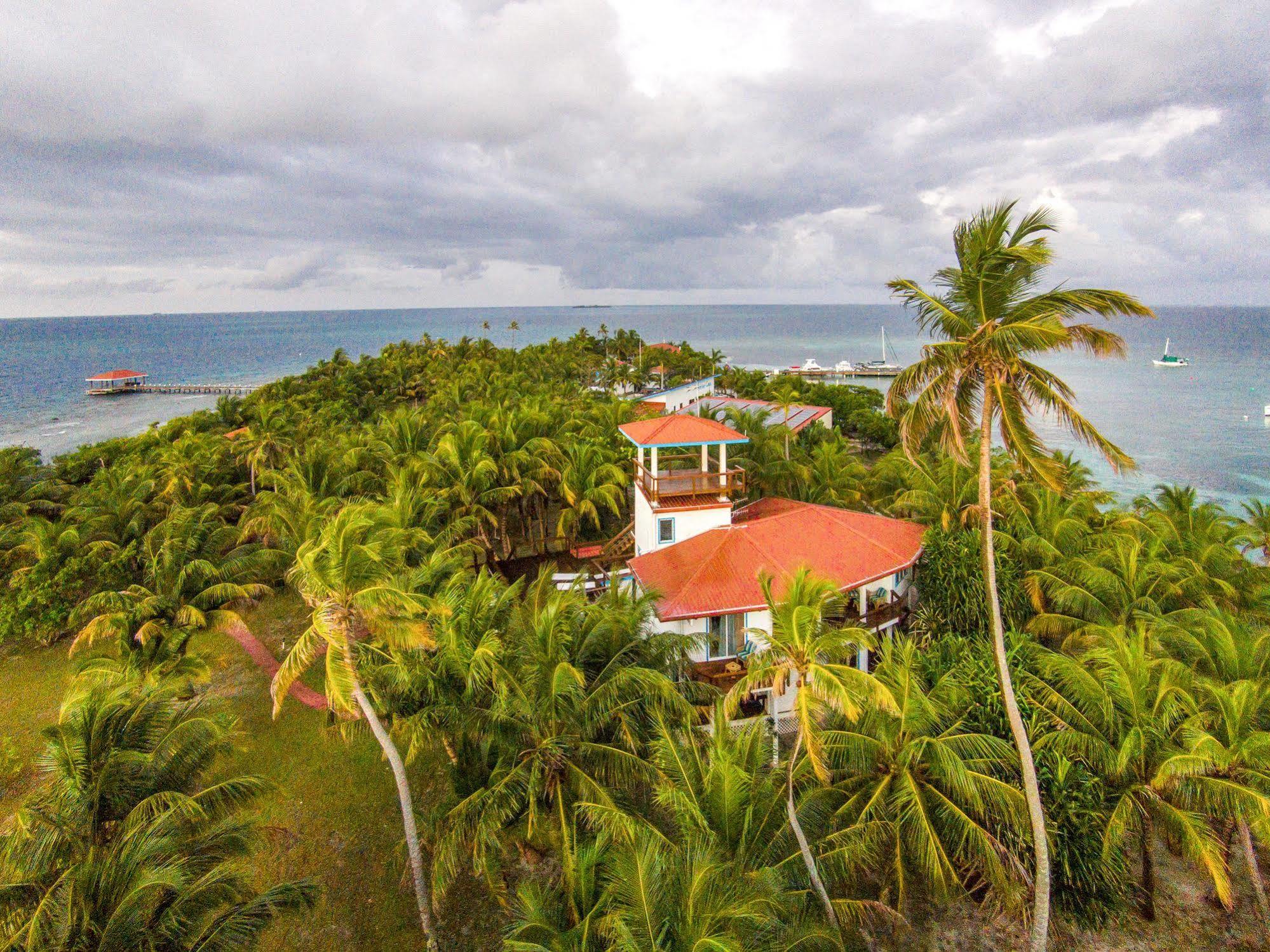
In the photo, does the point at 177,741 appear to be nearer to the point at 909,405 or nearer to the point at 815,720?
the point at 815,720

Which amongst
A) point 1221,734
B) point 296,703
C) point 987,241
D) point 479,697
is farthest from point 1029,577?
point 296,703

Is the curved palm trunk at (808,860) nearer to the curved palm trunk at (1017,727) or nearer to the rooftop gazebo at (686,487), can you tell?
the curved palm trunk at (1017,727)

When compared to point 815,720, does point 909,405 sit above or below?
above

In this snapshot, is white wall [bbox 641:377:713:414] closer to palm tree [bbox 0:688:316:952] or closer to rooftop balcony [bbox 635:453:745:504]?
rooftop balcony [bbox 635:453:745:504]

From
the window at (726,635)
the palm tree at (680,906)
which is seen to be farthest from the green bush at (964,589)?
the palm tree at (680,906)

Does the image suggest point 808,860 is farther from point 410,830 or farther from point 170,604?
point 170,604

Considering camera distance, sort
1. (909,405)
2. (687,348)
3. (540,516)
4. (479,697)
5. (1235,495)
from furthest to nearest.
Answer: (687,348) → (1235,495) → (540,516) → (479,697) → (909,405)

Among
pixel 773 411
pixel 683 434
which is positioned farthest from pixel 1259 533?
pixel 773 411
